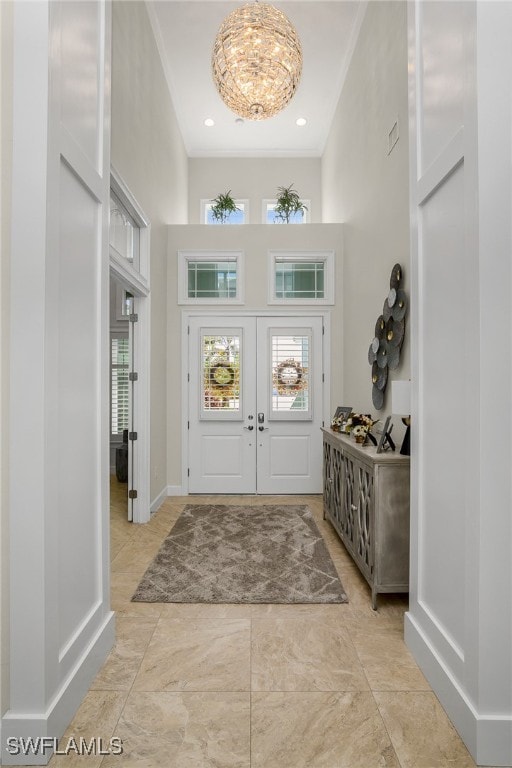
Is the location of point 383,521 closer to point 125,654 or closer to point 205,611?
point 205,611

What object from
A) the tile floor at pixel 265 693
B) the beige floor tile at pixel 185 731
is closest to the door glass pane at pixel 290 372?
the tile floor at pixel 265 693

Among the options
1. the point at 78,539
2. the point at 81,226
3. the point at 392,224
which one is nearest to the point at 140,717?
the point at 78,539

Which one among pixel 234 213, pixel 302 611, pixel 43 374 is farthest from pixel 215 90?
pixel 302 611

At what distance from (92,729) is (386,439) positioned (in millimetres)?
2254

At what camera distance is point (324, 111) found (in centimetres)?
573

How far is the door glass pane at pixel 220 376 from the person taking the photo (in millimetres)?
5395

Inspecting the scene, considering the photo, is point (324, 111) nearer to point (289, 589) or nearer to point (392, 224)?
point (392, 224)

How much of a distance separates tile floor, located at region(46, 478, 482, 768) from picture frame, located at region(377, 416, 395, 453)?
968 mm

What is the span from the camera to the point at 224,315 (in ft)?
17.8

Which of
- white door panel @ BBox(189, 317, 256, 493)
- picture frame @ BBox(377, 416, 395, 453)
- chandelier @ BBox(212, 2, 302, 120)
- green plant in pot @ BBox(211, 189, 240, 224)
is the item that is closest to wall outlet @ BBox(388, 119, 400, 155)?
chandelier @ BBox(212, 2, 302, 120)

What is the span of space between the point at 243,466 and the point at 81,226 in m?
3.96

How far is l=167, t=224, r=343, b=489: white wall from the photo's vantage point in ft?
17.6

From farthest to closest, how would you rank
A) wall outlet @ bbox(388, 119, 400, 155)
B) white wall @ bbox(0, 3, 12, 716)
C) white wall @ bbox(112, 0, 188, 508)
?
white wall @ bbox(112, 0, 188, 508) → wall outlet @ bbox(388, 119, 400, 155) → white wall @ bbox(0, 3, 12, 716)

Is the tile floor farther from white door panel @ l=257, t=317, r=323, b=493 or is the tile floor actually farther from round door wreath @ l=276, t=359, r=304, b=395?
round door wreath @ l=276, t=359, r=304, b=395
